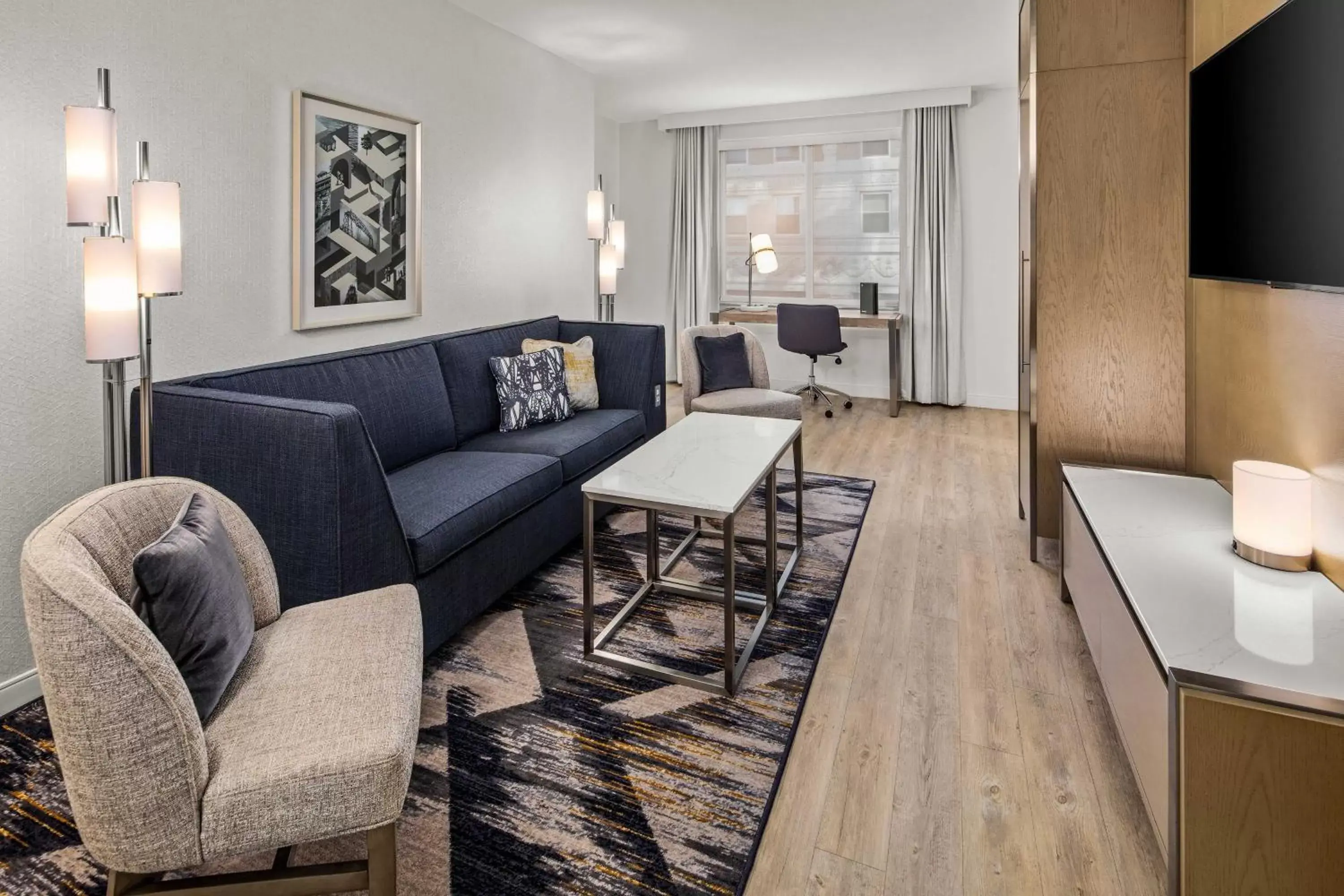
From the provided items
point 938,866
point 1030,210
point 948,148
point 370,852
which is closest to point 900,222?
point 948,148

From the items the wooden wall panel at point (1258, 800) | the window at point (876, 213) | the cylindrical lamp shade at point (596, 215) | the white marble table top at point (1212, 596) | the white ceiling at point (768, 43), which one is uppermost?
the white ceiling at point (768, 43)

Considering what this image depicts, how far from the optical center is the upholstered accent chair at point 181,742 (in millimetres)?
1084

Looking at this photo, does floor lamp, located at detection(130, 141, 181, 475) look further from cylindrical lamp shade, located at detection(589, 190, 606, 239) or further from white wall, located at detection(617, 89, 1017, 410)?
white wall, located at detection(617, 89, 1017, 410)

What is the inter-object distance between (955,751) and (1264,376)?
1283 mm

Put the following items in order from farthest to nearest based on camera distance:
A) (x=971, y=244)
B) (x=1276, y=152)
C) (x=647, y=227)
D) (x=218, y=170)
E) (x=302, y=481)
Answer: (x=647, y=227), (x=971, y=244), (x=218, y=170), (x=302, y=481), (x=1276, y=152)

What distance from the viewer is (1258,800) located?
49.2 inches

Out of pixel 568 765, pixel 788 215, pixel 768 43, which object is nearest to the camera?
pixel 568 765

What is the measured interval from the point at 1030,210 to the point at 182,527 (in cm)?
289

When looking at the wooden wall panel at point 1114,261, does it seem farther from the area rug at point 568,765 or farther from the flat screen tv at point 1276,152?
the area rug at point 568,765

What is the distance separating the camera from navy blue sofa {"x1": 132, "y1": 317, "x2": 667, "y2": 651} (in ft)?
6.44

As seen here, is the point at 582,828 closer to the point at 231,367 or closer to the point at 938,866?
the point at 938,866

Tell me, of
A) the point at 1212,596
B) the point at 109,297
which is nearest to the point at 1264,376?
the point at 1212,596

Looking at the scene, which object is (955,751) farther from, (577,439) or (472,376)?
(472,376)

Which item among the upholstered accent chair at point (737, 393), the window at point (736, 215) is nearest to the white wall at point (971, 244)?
the window at point (736, 215)
